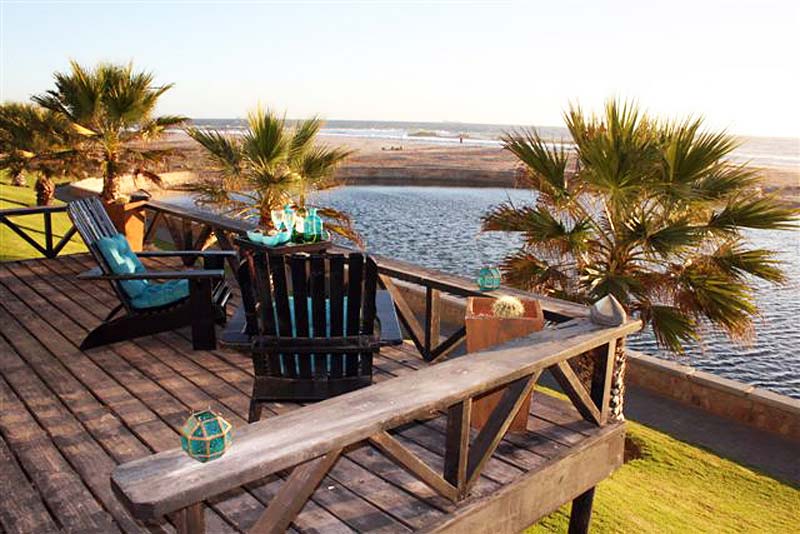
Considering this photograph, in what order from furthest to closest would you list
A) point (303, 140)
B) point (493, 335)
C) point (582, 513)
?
point (303, 140)
point (582, 513)
point (493, 335)

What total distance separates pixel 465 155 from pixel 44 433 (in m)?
73.9

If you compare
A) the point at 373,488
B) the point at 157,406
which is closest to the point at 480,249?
the point at 157,406

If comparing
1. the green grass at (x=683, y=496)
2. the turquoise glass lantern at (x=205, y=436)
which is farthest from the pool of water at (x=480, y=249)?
the turquoise glass lantern at (x=205, y=436)

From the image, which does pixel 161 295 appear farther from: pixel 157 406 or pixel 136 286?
pixel 157 406

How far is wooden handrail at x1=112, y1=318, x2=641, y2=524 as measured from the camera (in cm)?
169

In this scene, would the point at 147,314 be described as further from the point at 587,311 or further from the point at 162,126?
the point at 162,126

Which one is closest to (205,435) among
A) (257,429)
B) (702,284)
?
(257,429)

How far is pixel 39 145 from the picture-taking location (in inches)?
657

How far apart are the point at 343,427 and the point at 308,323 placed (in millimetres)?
1380

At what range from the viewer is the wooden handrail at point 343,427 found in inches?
66.6

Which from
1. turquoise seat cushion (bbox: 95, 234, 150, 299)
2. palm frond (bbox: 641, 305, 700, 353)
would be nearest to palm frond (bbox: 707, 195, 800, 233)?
palm frond (bbox: 641, 305, 700, 353)

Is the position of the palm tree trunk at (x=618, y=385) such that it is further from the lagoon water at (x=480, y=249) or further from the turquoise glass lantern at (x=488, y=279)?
the lagoon water at (x=480, y=249)

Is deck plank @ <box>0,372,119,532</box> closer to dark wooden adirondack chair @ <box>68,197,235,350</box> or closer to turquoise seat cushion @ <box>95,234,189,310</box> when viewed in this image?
dark wooden adirondack chair @ <box>68,197,235,350</box>

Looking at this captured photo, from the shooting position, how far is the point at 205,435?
5.82ft
